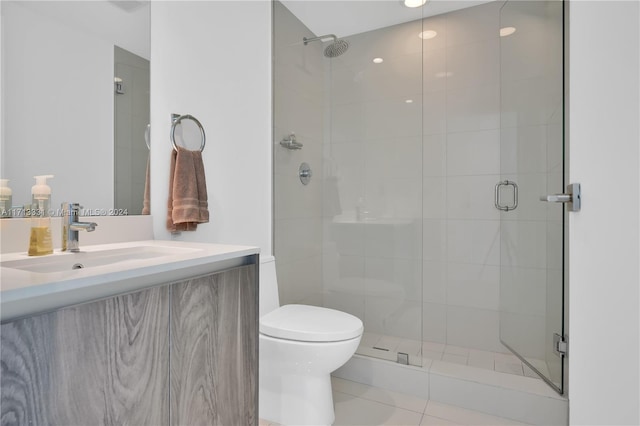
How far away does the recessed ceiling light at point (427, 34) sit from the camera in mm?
2191

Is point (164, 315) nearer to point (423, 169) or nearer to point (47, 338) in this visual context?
point (47, 338)

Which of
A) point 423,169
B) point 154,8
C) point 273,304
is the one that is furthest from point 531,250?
point 154,8

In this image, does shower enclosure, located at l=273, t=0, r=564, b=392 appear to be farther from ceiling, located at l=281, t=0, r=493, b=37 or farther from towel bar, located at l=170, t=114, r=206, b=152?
towel bar, located at l=170, t=114, r=206, b=152

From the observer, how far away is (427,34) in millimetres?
2193

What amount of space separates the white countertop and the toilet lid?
496mm

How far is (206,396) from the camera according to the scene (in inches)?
39.5

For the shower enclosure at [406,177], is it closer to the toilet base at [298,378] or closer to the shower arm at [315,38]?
the shower arm at [315,38]

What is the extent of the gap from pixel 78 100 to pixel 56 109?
86mm

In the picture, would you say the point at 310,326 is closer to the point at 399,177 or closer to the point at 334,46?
the point at 399,177

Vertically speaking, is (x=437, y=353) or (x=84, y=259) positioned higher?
(x=84, y=259)

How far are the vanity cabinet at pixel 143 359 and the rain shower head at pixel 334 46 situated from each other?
1664 millimetres

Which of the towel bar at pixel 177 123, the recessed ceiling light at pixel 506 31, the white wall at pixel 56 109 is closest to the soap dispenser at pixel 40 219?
the white wall at pixel 56 109
